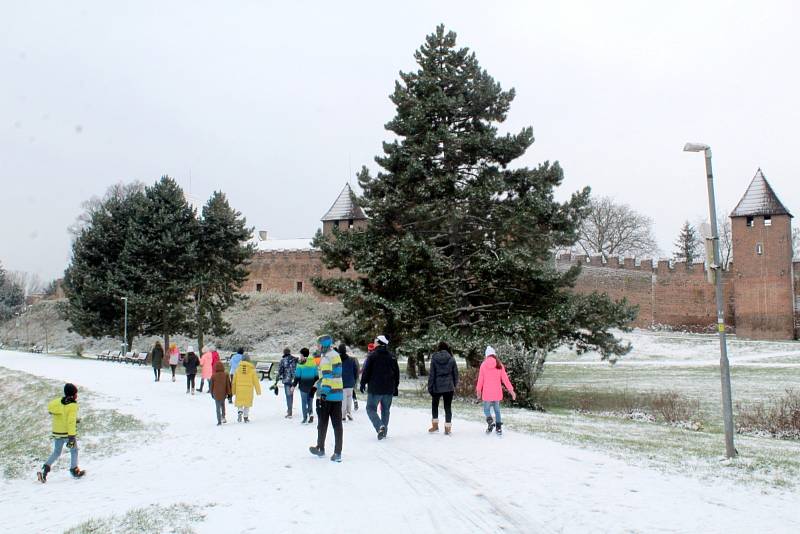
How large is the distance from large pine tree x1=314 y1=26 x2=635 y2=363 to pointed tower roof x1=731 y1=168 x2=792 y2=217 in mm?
39200

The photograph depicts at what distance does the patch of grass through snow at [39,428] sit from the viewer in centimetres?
1354

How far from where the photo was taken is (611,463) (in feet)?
32.8

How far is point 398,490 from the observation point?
8383 millimetres

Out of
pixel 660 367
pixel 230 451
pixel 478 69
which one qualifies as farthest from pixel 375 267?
pixel 660 367

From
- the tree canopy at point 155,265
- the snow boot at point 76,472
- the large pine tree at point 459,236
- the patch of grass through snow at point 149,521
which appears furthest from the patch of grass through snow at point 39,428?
the tree canopy at point 155,265

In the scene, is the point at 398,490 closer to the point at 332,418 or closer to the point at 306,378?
the point at 332,418

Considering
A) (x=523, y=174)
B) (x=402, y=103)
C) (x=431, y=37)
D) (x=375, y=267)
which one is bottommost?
(x=375, y=267)

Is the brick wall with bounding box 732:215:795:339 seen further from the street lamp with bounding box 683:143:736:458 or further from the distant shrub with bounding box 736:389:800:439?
the street lamp with bounding box 683:143:736:458

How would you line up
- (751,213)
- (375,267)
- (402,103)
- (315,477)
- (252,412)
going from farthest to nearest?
(751,213) → (402,103) → (375,267) → (252,412) → (315,477)

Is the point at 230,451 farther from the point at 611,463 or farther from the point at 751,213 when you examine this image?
the point at 751,213

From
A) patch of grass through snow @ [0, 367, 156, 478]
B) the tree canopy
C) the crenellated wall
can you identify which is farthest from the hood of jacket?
the crenellated wall

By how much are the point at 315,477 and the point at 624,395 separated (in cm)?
1724

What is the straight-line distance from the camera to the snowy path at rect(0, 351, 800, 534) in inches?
281

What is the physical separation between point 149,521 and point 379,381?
5.09 m
